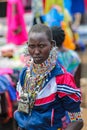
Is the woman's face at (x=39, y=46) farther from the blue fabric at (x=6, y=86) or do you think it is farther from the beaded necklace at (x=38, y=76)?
the blue fabric at (x=6, y=86)

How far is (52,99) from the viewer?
95.7 inches

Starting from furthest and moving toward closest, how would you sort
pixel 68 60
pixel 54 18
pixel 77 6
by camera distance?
pixel 77 6 → pixel 54 18 → pixel 68 60

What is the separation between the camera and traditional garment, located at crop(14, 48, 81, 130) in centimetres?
241

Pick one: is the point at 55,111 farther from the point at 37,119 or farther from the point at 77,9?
the point at 77,9

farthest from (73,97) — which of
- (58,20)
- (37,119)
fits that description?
(58,20)

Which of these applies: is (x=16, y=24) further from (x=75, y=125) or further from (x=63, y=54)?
(x=75, y=125)

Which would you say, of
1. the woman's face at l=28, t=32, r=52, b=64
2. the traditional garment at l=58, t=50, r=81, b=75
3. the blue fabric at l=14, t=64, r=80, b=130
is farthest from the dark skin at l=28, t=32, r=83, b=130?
the traditional garment at l=58, t=50, r=81, b=75

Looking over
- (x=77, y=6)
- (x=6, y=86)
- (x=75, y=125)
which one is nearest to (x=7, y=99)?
(x=6, y=86)

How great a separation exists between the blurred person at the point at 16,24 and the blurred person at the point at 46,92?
459cm

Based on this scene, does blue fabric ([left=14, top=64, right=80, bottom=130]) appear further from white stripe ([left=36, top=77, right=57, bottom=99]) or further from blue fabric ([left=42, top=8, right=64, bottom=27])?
blue fabric ([left=42, top=8, right=64, bottom=27])

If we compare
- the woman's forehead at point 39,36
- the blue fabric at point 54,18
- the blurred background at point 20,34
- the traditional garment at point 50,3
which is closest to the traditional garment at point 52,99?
the woman's forehead at point 39,36

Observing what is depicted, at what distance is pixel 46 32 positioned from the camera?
8.23ft

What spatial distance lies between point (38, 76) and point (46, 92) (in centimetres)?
12

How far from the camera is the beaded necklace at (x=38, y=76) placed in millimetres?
2492
